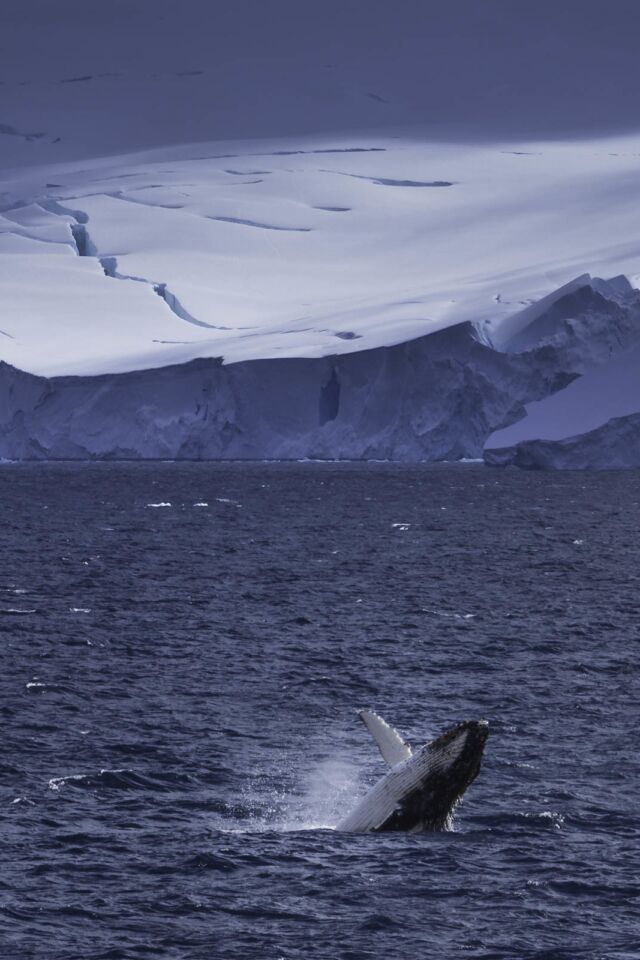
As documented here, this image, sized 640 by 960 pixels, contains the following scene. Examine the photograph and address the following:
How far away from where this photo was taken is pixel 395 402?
10350cm

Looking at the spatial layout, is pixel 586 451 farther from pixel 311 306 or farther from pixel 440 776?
pixel 440 776

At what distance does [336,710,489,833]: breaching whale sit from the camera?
18.7m

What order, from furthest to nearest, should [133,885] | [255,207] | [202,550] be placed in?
[255,207] → [202,550] → [133,885]

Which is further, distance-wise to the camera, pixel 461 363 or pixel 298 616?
pixel 461 363

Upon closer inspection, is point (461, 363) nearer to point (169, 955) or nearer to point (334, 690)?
point (334, 690)

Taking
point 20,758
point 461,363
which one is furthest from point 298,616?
point 461,363

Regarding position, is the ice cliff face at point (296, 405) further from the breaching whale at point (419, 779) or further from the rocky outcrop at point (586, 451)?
the breaching whale at point (419, 779)

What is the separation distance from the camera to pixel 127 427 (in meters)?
110

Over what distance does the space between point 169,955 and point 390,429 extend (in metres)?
87.9

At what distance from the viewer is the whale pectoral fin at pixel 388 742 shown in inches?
770

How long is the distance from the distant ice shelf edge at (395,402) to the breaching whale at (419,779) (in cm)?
7498

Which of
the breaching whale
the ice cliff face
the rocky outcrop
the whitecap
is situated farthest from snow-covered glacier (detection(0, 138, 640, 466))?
the breaching whale

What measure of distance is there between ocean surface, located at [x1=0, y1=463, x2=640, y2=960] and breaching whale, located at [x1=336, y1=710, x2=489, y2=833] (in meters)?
0.35

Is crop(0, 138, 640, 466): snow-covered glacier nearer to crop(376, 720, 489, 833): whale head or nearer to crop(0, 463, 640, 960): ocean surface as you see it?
crop(0, 463, 640, 960): ocean surface
